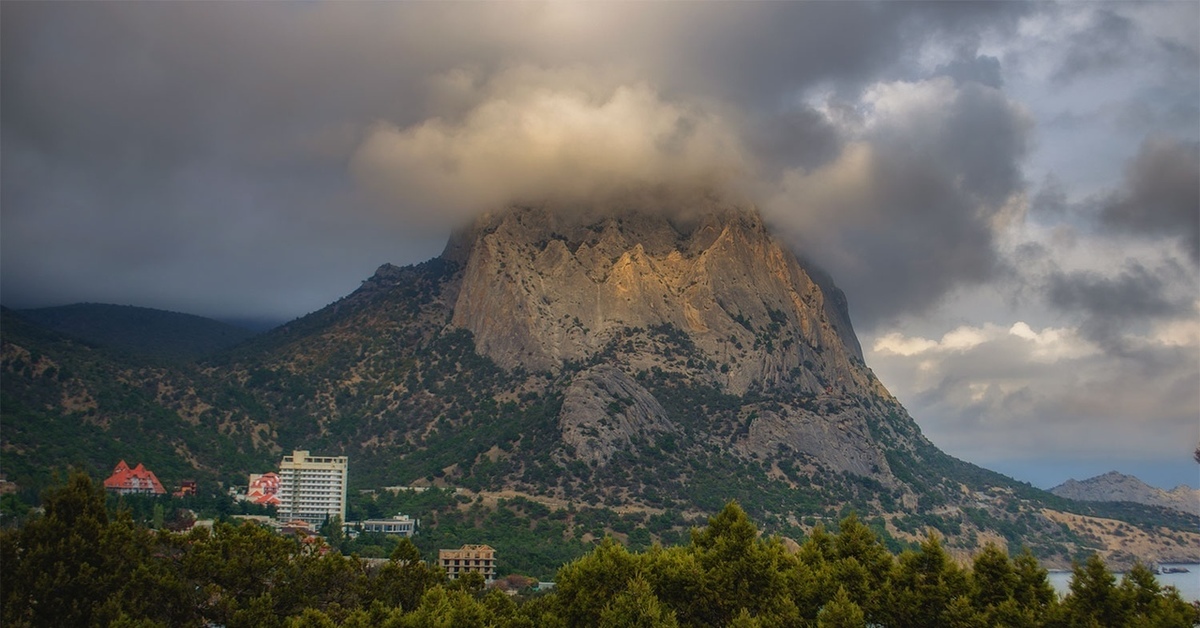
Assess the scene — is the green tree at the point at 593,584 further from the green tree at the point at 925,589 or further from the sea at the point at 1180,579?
the sea at the point at 1180,579

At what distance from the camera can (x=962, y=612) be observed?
3969 cm

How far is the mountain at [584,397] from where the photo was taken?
130 meters

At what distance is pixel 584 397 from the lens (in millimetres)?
140125

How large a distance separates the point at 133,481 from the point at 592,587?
83.7m

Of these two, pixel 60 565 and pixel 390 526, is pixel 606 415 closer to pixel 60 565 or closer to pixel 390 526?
pixel 390 526

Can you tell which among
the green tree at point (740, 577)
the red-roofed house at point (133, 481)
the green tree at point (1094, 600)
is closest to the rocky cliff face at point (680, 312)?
the red-roofed house at point (133, 481)

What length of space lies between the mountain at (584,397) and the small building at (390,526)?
55.2ft

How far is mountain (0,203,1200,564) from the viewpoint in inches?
5138

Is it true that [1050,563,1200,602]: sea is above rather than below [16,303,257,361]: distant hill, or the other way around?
below

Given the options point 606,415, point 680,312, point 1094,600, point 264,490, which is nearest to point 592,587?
point 1094,600

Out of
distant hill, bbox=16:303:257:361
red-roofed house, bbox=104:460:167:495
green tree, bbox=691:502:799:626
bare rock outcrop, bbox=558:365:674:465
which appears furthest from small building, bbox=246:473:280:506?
green tree, bbox=691:502:799:626

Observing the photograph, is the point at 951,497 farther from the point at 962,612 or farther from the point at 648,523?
the point at 962,612

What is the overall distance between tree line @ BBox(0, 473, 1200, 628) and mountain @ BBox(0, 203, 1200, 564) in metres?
69.2

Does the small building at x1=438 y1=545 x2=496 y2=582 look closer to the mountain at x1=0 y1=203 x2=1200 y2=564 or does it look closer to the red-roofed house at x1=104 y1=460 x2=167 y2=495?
the mountain at x1=0 y1=203 x2=1200 y2=564
